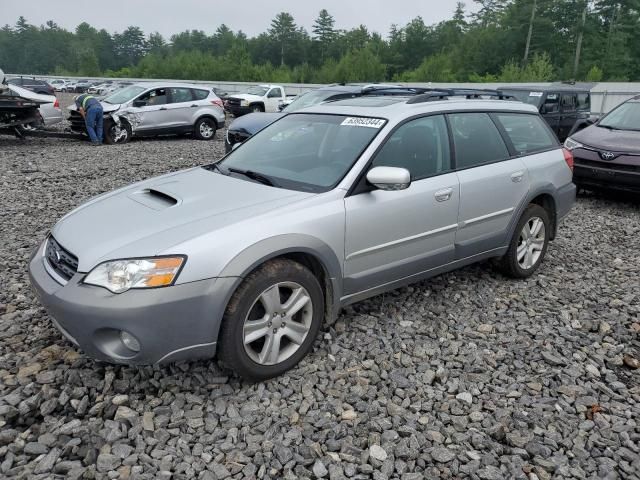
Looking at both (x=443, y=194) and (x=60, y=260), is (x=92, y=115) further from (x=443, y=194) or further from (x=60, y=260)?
(x=443, y=194)

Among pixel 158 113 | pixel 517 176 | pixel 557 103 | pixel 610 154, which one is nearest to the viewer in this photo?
pixel 517 176

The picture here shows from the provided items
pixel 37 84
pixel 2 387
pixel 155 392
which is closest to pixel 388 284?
pixel 155 392

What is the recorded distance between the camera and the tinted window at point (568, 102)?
13.2m

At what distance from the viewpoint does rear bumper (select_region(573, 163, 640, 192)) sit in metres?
7.27

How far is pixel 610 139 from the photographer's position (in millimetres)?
7785

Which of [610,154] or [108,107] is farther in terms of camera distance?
[108,107]

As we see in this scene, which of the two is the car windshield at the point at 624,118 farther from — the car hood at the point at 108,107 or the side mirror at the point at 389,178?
the car hood at the point at 108,107

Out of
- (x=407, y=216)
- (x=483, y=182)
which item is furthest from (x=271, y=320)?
(x=483, y=182)

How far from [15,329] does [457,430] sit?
9.77 feet

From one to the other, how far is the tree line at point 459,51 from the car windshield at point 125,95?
3724 centimetres

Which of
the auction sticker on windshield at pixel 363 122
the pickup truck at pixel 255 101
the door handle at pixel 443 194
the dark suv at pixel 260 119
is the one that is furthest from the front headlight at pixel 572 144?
the pickup truck at pixel 255 101

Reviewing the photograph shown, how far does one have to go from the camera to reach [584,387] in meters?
3.16

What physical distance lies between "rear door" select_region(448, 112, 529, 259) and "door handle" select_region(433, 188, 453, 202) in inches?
5.7

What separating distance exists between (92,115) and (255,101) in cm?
1239
